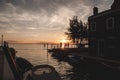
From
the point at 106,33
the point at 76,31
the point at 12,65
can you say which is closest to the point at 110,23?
the point at 106,33

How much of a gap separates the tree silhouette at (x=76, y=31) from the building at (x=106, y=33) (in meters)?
36.9

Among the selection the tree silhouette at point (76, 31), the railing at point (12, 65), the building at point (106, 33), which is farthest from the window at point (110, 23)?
the tree silhouette at point (76, 31)

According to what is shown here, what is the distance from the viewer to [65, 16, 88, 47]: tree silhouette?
78812mm

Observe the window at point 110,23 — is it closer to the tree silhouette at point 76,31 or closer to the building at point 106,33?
the building at point 106,33

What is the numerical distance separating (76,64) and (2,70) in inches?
953

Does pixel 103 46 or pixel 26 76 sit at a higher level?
pixel 103 46

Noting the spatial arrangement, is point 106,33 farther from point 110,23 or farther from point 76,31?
point 76,31

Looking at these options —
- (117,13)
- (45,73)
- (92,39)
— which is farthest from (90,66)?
(45,73)

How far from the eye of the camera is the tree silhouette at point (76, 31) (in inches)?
3103

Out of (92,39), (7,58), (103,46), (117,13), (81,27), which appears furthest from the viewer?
(81,27)

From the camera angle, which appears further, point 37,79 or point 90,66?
point 90,66

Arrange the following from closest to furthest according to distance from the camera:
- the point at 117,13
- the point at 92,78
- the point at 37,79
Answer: the point at 37,79 < the point at 92,78 < the point at 117,13

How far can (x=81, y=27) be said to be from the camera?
80.1 meters

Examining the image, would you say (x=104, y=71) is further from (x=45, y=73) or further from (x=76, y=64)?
(x=45, y=73)
